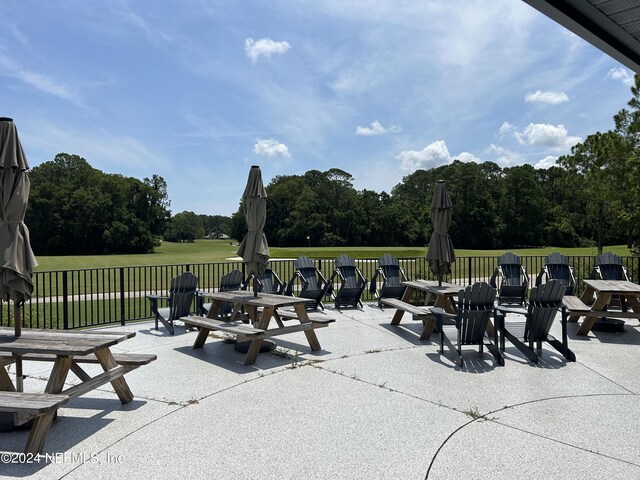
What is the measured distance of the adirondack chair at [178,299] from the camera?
7707 millimetres

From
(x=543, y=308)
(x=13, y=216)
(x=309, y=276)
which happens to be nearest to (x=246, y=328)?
(x=13, y=216)

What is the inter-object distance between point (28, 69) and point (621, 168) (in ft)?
82.0

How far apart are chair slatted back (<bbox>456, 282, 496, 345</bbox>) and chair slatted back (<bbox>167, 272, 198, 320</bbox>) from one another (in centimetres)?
457

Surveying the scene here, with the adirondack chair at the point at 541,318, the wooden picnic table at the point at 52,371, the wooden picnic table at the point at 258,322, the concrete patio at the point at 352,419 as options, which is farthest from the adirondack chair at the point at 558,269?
the wooden picnic table at the point at 52,371

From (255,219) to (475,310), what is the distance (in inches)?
134

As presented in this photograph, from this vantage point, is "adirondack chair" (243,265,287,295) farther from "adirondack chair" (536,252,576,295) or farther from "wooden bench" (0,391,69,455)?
"adirondack chair" (536,252,576,295)

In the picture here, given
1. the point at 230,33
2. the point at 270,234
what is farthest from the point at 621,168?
the point at 270,234

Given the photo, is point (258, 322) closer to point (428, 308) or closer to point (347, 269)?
point (428, 308)

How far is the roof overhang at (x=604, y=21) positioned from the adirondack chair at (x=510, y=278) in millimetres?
7151

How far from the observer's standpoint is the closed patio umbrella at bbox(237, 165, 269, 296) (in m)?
6.73

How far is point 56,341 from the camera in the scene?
395 centimetres

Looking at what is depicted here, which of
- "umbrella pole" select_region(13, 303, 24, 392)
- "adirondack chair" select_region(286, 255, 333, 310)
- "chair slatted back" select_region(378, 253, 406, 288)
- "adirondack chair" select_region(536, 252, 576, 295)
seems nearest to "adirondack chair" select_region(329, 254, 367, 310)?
"adirondack chair" select_region(286, 255, 333, 310)

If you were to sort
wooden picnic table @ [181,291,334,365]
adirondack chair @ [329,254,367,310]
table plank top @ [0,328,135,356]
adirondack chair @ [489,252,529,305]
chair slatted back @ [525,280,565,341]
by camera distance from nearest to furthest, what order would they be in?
1. table plank top @ [0,328,135,356]
2. wooden picnic table @ [181,291,334,365]
3. chair slatted back @ [525,280,565,341]
4. adirondack chair @ [329,254,367,310]
5. adirondack chair @ [489,252,529,305]

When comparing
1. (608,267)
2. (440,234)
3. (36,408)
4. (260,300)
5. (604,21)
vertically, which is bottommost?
(36,408)
